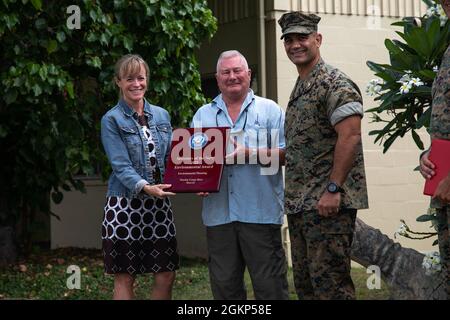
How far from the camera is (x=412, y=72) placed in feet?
19.4

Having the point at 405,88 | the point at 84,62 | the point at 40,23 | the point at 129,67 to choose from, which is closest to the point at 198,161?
the point at 129,67

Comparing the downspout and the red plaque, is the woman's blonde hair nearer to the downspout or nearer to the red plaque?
the red plaque

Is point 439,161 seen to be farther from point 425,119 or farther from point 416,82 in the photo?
point 416,82

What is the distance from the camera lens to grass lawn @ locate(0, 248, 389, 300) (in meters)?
8.78

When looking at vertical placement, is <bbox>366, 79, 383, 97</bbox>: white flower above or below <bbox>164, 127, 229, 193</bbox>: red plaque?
above

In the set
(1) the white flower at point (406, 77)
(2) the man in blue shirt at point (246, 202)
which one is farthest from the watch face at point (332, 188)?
(1) the white flower at point (406, 77)

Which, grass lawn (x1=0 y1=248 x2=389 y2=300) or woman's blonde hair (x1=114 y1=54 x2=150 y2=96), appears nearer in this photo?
woman's blonde hair (x1=114 y1=54 x2=150 y2=96)

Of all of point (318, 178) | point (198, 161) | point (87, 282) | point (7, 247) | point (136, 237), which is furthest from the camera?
point (7, 247)

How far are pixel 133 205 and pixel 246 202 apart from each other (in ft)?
2.40

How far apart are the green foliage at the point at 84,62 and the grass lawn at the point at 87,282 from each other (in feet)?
3.89

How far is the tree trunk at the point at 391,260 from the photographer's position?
287 inches

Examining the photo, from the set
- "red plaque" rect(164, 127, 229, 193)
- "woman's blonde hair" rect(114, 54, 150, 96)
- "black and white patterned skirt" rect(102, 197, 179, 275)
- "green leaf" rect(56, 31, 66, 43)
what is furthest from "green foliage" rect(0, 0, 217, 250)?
"red plaque" rect(164, 127, 229, 193)

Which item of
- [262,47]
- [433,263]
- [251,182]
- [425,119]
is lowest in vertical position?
[433,263]

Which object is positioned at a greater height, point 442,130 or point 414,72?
point 414,72
